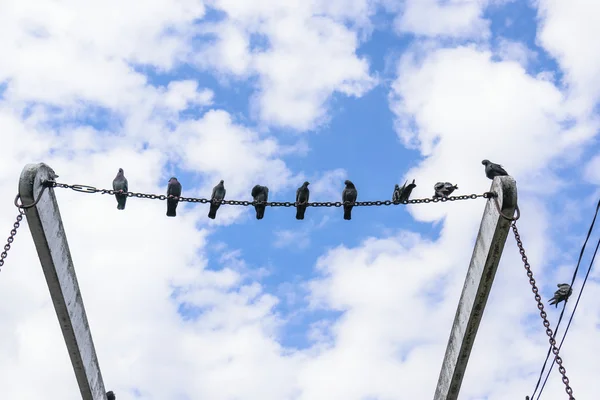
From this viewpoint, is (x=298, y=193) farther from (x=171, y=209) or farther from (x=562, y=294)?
(x=562, y=294)

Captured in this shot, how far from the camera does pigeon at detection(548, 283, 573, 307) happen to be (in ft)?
26.5

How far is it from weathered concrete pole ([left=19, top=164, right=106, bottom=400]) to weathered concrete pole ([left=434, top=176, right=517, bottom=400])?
162 inches

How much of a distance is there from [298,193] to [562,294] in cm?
544

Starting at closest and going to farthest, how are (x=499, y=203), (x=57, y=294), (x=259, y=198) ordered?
(x=499, y=203) → (x=57, y=294) → (x=259, y=198)

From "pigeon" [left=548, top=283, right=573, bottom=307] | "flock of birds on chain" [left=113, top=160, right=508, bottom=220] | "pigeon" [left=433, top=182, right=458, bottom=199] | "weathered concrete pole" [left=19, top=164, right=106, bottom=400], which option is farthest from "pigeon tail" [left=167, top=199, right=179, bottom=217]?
"pigeon" [left=548, top=283, right=573, bottom=307]

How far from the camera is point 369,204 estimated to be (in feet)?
26.2

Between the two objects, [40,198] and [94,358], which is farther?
[94,358]

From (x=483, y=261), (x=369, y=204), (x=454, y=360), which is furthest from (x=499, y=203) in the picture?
(x=454, y=360)

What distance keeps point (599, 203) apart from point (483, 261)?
141cm

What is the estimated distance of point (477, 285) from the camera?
7.64 metres

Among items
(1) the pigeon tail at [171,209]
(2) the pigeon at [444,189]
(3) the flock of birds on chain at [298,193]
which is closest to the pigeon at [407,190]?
(3) the flock of birds on chain at [298,193]

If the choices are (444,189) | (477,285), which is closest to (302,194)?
(444,189)

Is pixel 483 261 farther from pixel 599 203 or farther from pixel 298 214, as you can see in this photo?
pixel 298 214

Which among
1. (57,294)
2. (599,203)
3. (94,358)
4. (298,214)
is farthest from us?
(298,214)
